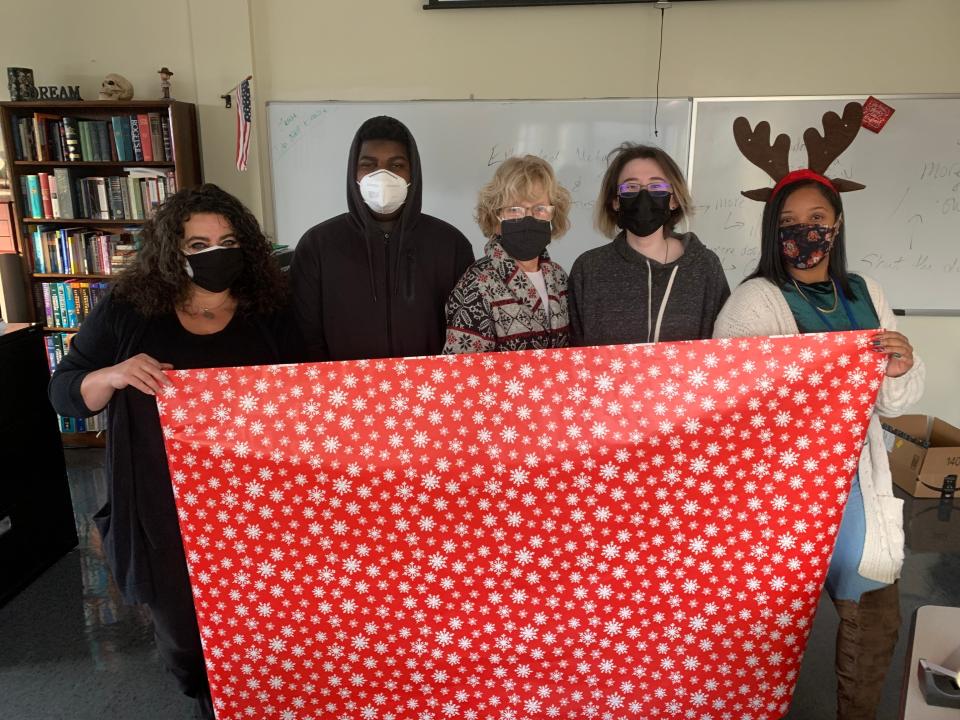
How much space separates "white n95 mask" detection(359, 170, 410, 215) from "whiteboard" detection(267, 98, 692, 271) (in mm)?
1676

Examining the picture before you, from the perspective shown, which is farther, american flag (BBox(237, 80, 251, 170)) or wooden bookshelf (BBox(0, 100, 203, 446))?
wooden bookshelf (BBox(0, 100, 203, 446))

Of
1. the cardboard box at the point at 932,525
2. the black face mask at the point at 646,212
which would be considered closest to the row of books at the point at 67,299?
the black face mask at the point at 646,212

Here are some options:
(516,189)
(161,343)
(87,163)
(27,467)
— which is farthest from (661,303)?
(87,163)

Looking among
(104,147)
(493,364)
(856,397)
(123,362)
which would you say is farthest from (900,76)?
(104,147)

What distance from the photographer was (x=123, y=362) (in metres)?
1.54

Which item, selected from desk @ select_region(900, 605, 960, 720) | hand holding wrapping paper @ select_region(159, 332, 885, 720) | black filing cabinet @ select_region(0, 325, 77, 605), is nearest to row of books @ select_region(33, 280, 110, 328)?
black filing cabinet @ select_region(0, 325, 77, 605)

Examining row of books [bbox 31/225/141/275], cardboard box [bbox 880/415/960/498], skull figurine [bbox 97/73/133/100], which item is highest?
skull figurine [bbox 97/73/133/100]

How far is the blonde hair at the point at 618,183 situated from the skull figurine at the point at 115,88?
2806 mm

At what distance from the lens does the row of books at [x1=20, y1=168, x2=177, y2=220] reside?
11.8 feet

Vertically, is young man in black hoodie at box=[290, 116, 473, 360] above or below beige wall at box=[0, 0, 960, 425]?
below

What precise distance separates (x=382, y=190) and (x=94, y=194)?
2564mm

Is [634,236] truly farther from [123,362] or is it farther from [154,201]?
[154,201]

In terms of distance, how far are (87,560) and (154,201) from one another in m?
1.87

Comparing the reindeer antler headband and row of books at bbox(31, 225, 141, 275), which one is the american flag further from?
the reindeer antler headband
